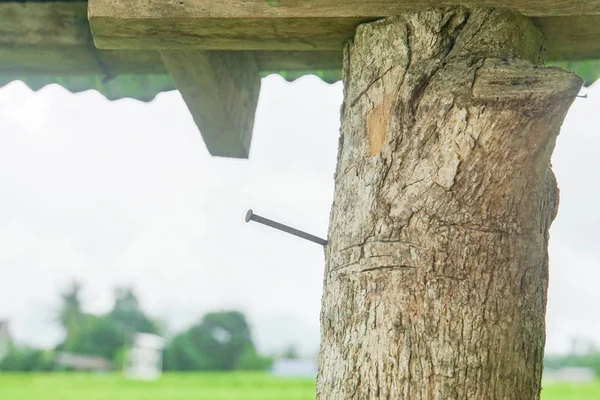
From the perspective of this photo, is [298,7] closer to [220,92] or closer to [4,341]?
[220,92]

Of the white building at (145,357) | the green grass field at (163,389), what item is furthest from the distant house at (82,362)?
the green grass field at (163,389)

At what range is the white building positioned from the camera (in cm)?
4531

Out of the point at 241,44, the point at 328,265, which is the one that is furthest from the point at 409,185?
the point at 241,44

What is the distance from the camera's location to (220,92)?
5.91 ft

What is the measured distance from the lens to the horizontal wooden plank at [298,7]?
136cm

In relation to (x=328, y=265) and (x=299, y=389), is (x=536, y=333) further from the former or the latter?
(x=299, y=389)

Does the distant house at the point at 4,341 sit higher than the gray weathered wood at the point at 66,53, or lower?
lower

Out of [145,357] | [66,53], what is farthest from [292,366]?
[66,53]

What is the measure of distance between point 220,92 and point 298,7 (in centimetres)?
48

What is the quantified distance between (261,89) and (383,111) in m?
0.87

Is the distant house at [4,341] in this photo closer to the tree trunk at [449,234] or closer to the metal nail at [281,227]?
the metal nail at [281,227]

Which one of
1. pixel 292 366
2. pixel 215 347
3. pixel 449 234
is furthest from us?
pixel 215 347

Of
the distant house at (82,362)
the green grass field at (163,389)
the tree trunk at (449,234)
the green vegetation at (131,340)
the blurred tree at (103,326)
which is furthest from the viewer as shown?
the blurred tree at (103,326)

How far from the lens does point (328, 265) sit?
138 centimetres
